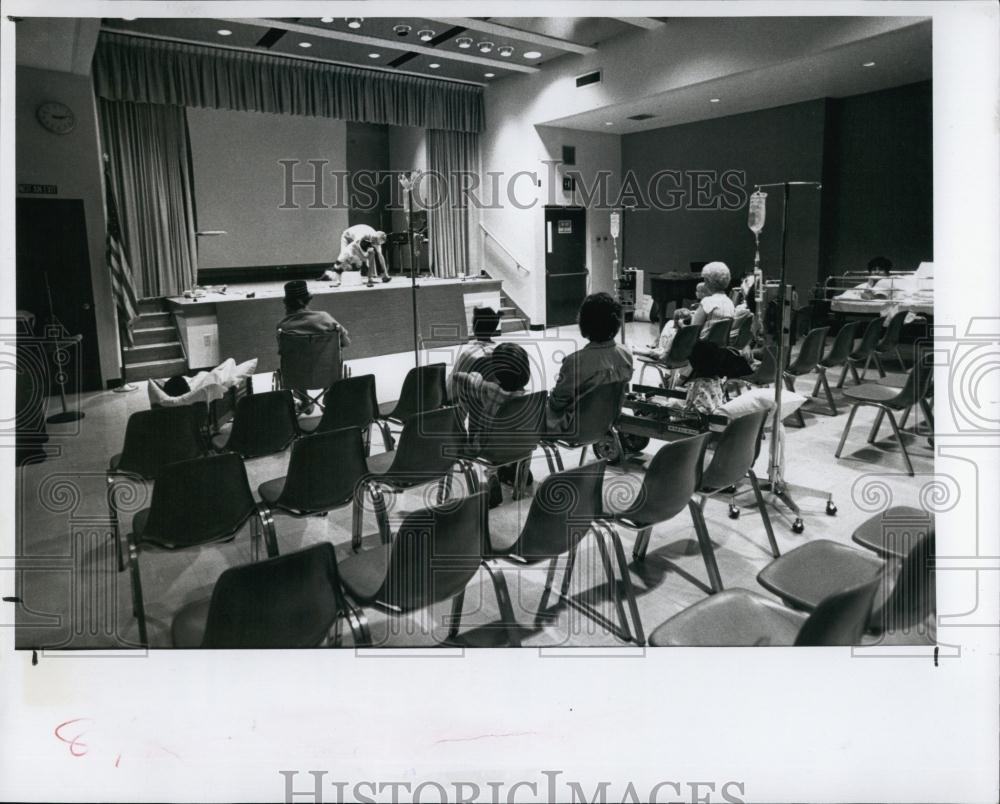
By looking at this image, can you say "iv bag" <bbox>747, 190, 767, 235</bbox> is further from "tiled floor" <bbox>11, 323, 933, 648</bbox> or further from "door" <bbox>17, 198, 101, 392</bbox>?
"door" <bbox>17, 198, 101, 392</bbox>

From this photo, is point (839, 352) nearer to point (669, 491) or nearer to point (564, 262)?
point (669, 491)

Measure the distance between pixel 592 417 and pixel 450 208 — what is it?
8258 mm

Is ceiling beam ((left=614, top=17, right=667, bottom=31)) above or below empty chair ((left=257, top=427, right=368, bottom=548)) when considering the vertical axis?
above

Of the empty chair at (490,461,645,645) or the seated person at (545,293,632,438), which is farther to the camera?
the seated person at (545,293,632,438)

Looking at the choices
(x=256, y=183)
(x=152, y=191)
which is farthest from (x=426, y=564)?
(x=256, y=183)

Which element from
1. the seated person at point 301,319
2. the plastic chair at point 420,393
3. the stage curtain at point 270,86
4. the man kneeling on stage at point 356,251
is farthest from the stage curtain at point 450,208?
the plastic chair at point 420,393

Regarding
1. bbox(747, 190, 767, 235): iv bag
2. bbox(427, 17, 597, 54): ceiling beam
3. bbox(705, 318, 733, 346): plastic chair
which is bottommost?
bbox(705, 318, 733, 346): plastic chair

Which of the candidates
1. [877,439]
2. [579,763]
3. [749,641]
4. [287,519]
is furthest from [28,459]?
[877,439]

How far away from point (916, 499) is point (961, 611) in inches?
79.6

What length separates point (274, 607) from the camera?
187cm

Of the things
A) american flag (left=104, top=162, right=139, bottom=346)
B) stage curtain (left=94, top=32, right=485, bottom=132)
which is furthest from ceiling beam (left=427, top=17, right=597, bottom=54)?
american flag (left=104, top=162, right=139, bottom=346)

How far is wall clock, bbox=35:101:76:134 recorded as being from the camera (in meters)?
6.50

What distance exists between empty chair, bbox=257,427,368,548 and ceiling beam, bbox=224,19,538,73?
6159 millimetres

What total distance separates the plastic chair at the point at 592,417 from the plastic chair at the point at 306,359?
213 cm
